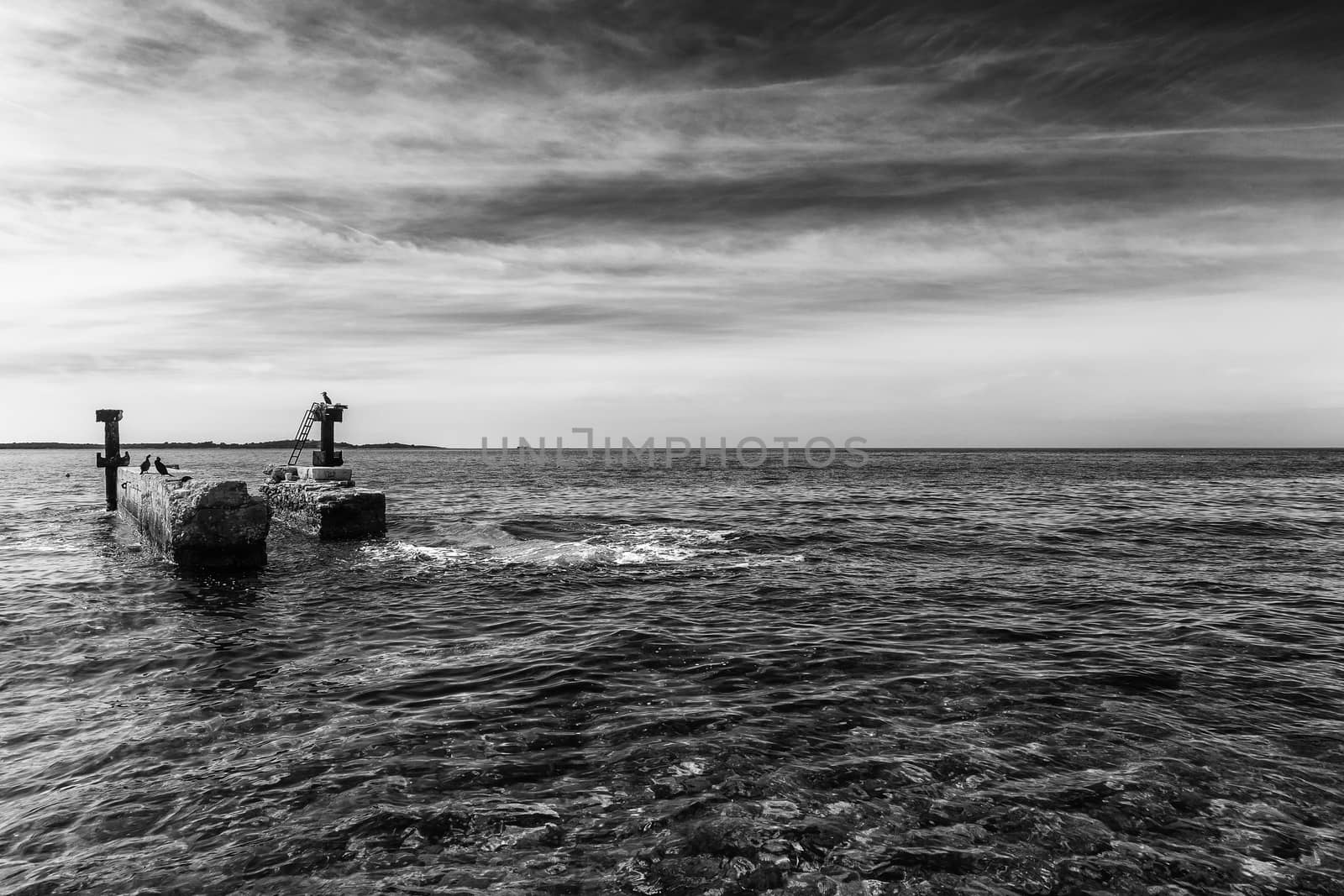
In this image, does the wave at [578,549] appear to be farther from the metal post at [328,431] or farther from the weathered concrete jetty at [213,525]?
the metal post at [328,431]

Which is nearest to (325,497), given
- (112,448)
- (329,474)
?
(329,474)

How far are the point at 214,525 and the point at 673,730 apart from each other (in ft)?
45.6

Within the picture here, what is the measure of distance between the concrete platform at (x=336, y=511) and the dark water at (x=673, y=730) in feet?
15.3

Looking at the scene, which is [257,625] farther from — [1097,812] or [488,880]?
[1097,812]

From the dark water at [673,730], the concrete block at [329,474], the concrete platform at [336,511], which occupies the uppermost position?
the concrete block at [329,474]

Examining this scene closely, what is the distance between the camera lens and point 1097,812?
18.1 ft

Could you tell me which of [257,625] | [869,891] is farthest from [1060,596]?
[257,625]

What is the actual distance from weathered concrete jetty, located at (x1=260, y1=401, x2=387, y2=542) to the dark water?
4.70 metres

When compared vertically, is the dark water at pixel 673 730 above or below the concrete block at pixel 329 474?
below

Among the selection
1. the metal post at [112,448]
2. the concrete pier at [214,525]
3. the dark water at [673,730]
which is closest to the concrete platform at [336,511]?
the concrete pier at [214,525]

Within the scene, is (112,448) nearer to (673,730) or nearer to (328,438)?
(328,438)

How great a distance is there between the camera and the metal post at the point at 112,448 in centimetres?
2798

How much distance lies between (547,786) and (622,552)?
1311 centimetres

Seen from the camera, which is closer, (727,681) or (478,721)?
(478,721)
